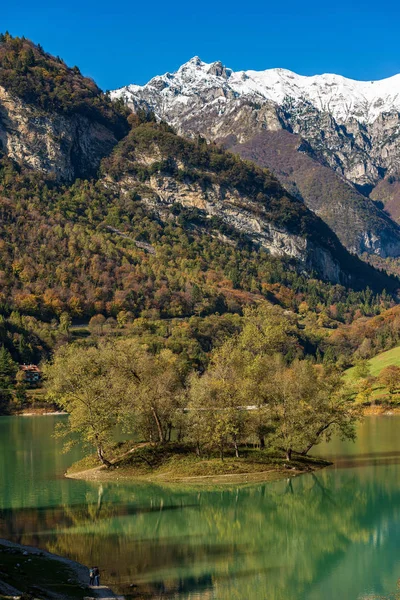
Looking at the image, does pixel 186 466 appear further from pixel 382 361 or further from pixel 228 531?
pixel 382 361

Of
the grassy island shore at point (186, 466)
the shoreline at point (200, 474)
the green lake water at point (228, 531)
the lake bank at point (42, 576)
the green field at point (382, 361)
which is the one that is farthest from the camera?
the green field at point (382, 361)

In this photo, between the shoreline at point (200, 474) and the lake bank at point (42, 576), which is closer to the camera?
the lake bank at point (42, 576)

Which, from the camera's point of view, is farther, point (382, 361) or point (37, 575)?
point (382, 361)

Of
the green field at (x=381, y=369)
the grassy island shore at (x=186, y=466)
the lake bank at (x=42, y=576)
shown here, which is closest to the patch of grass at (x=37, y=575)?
the lake bank at (x=42, y=576)

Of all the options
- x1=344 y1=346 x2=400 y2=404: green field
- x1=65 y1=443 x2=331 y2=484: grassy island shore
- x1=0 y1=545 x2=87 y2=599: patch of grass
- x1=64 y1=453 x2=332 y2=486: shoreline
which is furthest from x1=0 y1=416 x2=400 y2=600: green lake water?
x1=344 y1=346 x2=400 y2=404: green field

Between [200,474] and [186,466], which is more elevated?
[186,466]

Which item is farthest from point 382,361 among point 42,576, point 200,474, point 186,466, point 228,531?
point 42,576

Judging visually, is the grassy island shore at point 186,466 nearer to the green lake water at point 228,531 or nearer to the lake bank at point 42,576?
the green lake water at point 228,531

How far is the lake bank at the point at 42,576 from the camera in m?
29.6

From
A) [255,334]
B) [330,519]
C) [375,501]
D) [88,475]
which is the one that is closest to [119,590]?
[330,519]

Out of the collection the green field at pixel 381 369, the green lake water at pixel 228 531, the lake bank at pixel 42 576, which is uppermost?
the green field at pixel 381 369

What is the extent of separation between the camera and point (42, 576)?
3272cm

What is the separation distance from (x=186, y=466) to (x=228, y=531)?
18.0 meters

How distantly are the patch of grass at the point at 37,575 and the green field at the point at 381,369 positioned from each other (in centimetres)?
10675
